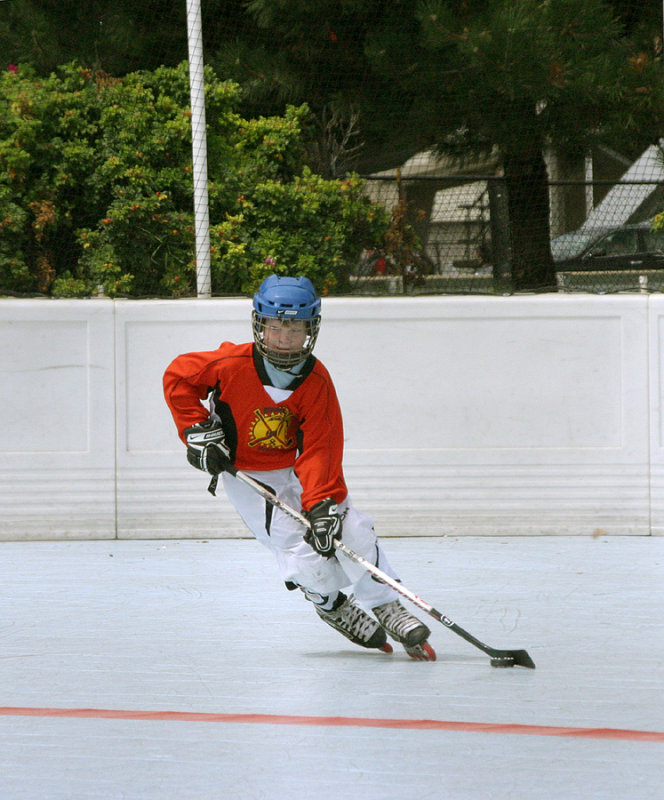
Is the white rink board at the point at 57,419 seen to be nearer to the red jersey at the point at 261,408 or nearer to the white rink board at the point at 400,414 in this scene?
the white rink board at the point at 400,414

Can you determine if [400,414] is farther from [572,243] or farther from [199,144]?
[199,144]

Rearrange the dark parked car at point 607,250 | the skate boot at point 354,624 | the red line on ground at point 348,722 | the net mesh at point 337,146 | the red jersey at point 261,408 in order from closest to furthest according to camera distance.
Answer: the red line on ground at point 348,722, the red jersey at point 261,408, the skate boot at point 354,624, the dark parked car at point 607,250, the net mesh at point 337,146

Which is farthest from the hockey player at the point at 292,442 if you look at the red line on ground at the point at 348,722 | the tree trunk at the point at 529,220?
the tree trunk at the point at 529,220

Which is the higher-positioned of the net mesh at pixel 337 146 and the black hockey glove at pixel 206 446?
the net mesh at pixel 337 146

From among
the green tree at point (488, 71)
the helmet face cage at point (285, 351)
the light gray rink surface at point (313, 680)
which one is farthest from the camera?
the green tree at point (488, 71)

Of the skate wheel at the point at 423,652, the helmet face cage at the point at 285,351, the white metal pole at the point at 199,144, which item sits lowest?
the skate wheel at the point at 423,652

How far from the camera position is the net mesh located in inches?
259

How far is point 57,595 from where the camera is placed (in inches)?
203

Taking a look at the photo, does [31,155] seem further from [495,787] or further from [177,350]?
[495,787]

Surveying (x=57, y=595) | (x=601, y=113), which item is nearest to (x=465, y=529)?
(x=57, y=595)

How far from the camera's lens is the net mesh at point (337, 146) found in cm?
657

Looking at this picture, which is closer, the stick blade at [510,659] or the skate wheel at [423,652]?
the stick blade at [510,659]

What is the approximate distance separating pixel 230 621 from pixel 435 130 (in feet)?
11.5

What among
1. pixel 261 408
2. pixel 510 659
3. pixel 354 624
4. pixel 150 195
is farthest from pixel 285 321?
pixel 150 195
